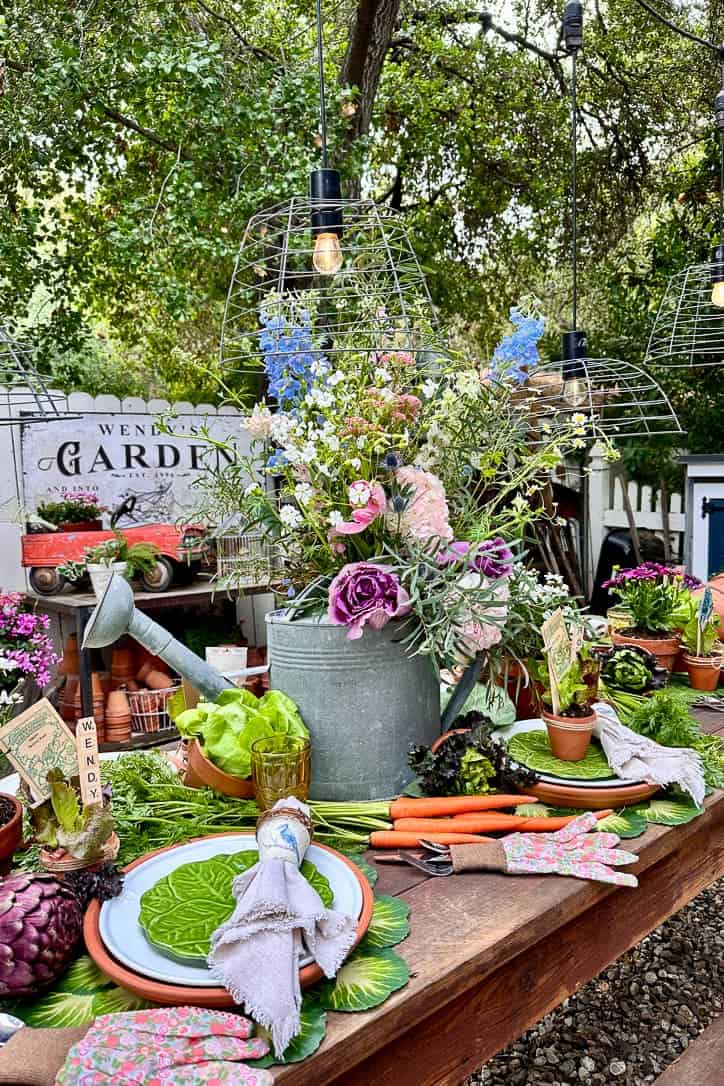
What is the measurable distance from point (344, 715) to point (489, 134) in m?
5.43

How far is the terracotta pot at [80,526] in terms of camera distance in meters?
3.65

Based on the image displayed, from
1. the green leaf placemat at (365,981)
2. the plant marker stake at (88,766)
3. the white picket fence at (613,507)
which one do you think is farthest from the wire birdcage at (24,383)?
the white picket fence at (613,507)

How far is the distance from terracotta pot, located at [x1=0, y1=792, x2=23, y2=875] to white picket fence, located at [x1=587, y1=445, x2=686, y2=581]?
498 cm

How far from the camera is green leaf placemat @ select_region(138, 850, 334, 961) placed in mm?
823

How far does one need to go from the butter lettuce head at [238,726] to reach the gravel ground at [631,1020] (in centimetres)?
128

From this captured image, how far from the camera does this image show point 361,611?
3.77 ft

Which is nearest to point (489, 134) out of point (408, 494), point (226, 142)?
point (226, 142)

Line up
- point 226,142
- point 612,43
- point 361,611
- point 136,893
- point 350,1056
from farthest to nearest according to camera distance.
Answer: point 612,43, point 226,142, point 361,611, point 136,893, point 350,1056

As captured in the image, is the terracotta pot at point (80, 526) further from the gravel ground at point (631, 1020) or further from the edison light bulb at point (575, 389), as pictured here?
the gravel ground at point (631, 1020)

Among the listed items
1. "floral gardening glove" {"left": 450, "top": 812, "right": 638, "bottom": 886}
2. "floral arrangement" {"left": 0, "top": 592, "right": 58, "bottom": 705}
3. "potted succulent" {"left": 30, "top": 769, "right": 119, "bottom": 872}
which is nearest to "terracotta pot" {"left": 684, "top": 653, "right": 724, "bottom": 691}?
"floral gardening glove" {"left": 450, "top": 812, "right": 638, "bottom": 886}

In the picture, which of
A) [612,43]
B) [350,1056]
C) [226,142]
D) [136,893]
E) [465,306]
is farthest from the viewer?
[465,306]

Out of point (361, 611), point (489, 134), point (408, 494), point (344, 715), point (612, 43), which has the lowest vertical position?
point (344, 715)

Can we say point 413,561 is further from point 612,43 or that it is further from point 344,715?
point 612,43

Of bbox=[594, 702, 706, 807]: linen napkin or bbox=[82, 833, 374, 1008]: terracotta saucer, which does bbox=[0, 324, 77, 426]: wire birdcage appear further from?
bbox=[594, 702, 706, 807]: linen napkin
